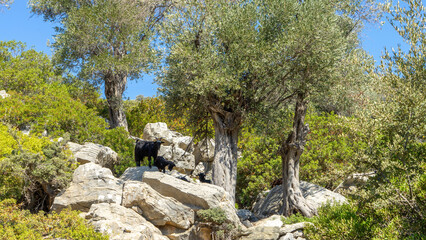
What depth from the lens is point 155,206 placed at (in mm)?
15820

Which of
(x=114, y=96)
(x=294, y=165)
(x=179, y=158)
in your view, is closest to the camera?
(x=294, y=165)

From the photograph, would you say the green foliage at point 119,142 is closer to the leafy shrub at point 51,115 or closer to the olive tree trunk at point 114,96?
the leafy shrub at point 51,115

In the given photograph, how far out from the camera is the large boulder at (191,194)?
16531mm

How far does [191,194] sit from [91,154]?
19.5 feet

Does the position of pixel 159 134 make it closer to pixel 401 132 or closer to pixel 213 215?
pixel 213 215

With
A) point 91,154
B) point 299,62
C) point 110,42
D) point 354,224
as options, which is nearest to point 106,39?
point 110,42

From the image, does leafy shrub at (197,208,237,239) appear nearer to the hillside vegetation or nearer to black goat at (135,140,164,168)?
the hillside vegetation

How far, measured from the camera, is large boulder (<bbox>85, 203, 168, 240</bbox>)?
13781 mm

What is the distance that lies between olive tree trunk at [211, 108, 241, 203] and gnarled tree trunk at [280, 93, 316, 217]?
2.73 metres

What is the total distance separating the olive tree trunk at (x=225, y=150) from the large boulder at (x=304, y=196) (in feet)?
11.0

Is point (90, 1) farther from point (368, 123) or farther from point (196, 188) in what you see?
point (368, 123)

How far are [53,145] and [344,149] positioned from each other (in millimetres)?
17205

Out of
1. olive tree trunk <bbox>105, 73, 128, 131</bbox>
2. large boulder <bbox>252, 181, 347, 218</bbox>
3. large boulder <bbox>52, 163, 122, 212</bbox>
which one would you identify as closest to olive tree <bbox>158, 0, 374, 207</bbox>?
large boulder <bbox>252, 181, 347, 218</bbox>

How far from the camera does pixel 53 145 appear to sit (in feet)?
56.2
